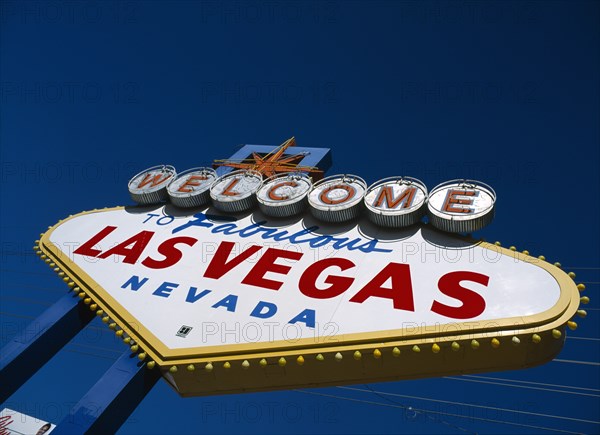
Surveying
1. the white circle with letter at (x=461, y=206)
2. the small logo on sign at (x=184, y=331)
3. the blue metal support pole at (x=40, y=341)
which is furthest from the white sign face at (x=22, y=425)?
the white circle with letter at (x=461, y=206)

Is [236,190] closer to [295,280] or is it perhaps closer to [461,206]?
[295,280]

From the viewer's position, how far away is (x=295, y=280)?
1223 centimetres

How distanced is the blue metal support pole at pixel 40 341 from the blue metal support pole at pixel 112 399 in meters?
3.05

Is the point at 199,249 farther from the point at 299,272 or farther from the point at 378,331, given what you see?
the point at 378,331

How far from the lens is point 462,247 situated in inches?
491

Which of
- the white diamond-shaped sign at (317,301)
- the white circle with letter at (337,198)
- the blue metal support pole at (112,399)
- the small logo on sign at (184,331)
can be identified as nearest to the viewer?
the white diamond-shaped sign at (317,301)

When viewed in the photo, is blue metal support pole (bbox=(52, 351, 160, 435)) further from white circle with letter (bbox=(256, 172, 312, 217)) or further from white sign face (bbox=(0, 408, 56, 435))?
white sign face (bbox=(0, 408, 56, 435))

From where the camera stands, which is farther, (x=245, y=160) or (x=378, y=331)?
(x=245, y=160)

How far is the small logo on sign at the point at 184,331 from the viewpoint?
11.0m

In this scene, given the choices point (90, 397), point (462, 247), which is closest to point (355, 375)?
point (462, 247)

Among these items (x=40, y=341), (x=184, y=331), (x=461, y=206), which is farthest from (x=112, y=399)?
(x=461, y=206)

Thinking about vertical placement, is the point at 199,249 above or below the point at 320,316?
above

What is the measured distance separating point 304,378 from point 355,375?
1.14 meters

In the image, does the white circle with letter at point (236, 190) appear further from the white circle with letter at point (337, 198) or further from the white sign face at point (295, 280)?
the white circle with letter at point (337, 198)
